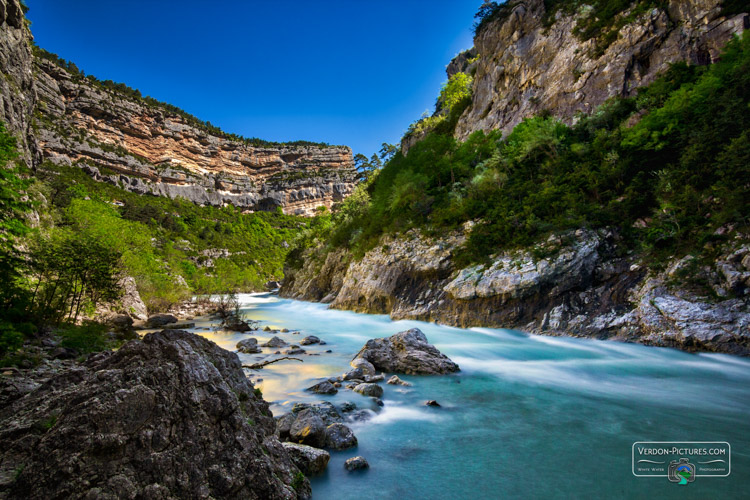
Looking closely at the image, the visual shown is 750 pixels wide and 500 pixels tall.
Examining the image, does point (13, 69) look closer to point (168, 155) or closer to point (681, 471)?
point (681, 471)

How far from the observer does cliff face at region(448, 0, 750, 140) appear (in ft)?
61.1

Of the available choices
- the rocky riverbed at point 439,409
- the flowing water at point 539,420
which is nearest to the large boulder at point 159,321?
the rocky riverbed at point 439,409

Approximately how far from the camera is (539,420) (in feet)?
22.4

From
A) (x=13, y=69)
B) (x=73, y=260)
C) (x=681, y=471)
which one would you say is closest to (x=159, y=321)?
(x=73, y=260)

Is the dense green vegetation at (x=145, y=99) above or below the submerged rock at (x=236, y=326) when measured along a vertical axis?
above

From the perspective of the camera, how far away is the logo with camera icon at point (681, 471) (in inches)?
184

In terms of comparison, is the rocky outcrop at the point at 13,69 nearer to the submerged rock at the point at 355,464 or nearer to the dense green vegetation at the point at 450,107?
the submerged rock at the point at 355,464

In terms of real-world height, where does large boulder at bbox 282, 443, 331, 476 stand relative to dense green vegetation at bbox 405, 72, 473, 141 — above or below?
below

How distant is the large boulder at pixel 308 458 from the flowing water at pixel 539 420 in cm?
14

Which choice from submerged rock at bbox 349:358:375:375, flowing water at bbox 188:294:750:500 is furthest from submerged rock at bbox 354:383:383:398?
submerged rock at bbox 349:358:375:375

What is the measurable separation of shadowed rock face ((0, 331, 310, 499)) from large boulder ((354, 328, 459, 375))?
20.4 feet

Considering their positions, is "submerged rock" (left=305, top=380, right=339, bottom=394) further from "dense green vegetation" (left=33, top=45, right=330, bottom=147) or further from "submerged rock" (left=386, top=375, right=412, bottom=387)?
"dense green vegetation" (left=33, top=45, right=330, bottom=147)

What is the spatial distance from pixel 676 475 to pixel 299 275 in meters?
45.5

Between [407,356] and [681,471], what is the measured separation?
6489mm
